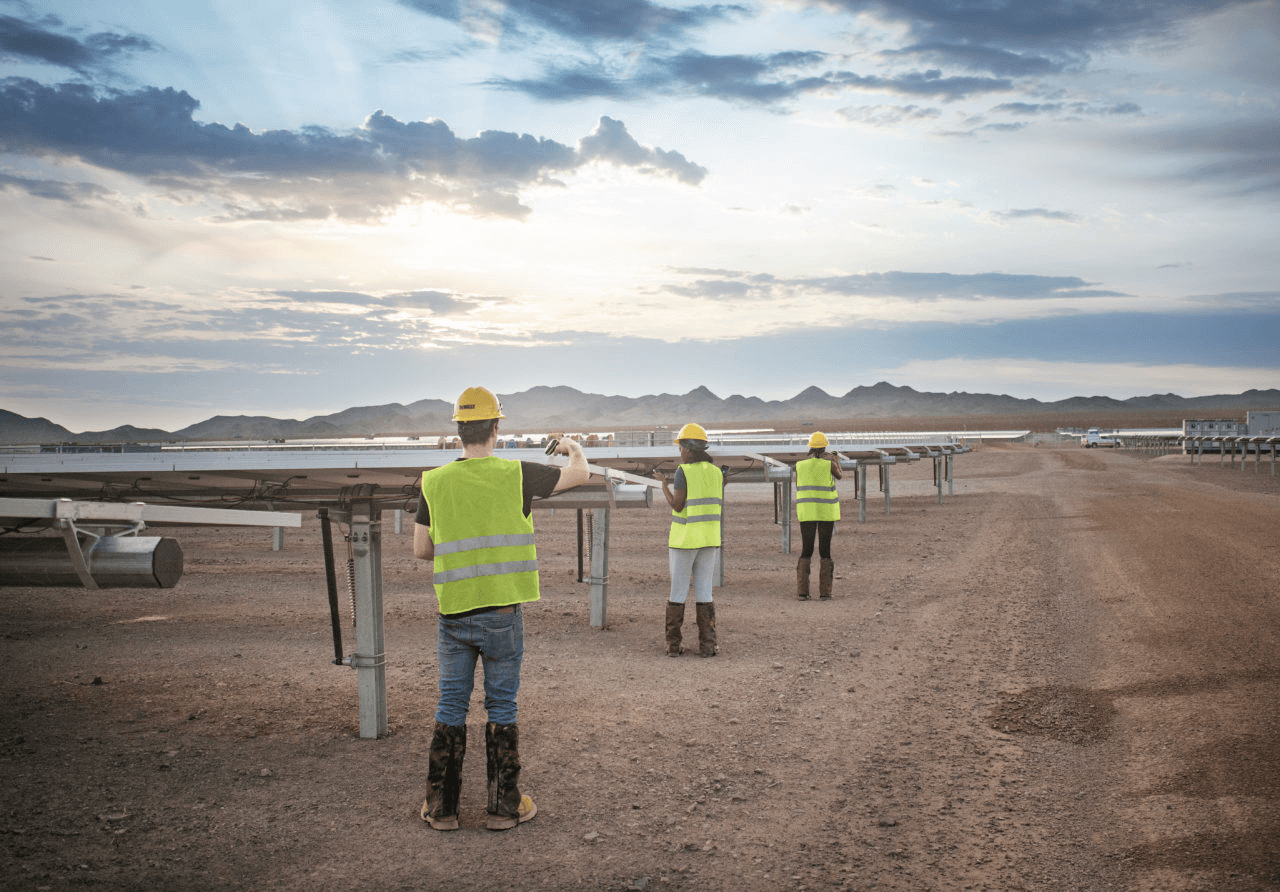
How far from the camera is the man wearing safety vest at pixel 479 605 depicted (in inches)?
228

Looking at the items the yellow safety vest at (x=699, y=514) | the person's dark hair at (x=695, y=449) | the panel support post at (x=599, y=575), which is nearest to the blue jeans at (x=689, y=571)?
the yellow safety vest at (x=699, y=514)

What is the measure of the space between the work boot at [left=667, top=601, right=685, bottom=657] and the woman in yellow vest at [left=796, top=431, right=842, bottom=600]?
12.4 ft

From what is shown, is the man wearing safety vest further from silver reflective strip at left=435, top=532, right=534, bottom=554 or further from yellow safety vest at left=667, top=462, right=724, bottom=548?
yellow safety vest at left=667, top=462, right=724, bottom=548

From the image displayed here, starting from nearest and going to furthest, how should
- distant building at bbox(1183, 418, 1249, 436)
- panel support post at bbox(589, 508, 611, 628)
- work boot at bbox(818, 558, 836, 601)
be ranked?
panel support post at bbox(589, 508, 611, 628) → work boot at bbox(818, 558, 836, 601) → distant building at bbox(1183, 418, 1249, 436)

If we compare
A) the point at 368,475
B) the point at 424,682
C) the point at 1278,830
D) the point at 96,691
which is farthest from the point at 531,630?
the point at 1278,830

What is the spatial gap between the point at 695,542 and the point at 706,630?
1.02 metres

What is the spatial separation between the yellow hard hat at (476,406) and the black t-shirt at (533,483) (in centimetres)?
27

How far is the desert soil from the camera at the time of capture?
5.33 meters

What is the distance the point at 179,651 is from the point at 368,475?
13.6 feet

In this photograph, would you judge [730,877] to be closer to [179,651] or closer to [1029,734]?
[1029,734]

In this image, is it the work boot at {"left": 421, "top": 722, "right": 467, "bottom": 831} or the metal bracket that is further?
the metal bracket

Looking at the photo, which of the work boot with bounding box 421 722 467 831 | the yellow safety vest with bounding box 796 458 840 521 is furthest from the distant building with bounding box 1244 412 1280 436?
the work boot with bounding box 421 722 467 831

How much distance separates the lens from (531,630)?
493 inches

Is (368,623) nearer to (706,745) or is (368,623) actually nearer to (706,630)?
(706,745)
